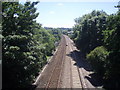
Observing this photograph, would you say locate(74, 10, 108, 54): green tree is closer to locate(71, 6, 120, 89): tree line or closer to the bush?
locate(71, 6, 120, 89): tree line

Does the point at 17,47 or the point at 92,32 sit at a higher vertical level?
the point at 92,32

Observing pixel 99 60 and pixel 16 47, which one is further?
pixel 99 60

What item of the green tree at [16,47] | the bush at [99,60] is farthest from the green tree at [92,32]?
the green tree at [16,47]

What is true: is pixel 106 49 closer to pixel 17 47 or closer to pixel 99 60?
pixel 99 60

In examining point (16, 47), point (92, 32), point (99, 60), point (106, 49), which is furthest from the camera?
point (92, 32)

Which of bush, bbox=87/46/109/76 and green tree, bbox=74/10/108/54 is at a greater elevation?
green tree, bbox=74/10/108/54

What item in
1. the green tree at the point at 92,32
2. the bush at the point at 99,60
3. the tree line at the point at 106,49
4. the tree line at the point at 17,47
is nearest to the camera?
the tree line at the point at 17,47

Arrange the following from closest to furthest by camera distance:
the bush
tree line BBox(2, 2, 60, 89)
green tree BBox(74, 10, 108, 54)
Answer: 1. tree line BBox(2, 2, 60, 89)
2. the bush
3. green tree BBox(74, 10, 108, 54)

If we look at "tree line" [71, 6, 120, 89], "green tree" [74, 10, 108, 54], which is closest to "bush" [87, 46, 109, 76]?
"tree line" [71, 6, 120, 89]

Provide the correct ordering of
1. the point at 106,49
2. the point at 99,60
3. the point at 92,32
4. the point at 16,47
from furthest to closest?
the point at 92,32, the point at 99,60, the point at 106,49, the point at 16,47

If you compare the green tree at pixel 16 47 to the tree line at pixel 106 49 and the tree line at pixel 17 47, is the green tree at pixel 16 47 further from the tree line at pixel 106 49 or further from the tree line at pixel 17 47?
the tree line at pixel 106 49

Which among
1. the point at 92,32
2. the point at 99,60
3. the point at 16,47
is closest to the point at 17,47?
the point at 16,47

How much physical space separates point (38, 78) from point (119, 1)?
13929 mm

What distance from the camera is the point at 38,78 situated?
22.6 m
